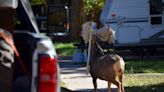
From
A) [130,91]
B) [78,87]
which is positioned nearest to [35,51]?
[130,91]

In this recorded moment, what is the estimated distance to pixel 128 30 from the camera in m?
21.9

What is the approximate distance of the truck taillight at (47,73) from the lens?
3.90 meters

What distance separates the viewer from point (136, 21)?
72.3 feet

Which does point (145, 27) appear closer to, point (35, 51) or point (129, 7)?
point (129, 7)

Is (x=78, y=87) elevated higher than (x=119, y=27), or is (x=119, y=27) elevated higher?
(x=119, y=27)

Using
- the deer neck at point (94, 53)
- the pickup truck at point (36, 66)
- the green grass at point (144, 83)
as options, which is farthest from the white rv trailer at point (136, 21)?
the pickup truck at point (36, 66)

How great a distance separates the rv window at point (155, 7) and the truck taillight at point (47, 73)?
17.8m

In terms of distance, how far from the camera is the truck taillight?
12.8 ft

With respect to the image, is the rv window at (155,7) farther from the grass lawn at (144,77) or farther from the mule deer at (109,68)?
the mule deer at (109,68)

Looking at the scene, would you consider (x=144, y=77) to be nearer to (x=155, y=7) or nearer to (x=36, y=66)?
(x=155, y=7)

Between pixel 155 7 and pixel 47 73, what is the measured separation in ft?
60.8

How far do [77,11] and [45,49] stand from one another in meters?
27.1

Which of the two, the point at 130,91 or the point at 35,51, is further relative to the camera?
the point at 130,91

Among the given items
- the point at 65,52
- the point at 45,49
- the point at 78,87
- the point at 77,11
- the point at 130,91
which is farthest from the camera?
the point at 77,11
